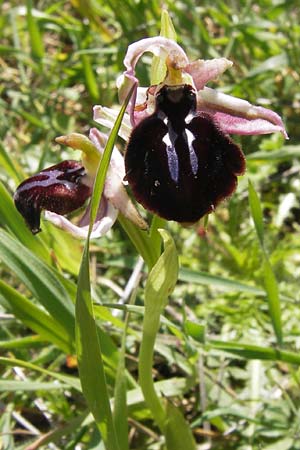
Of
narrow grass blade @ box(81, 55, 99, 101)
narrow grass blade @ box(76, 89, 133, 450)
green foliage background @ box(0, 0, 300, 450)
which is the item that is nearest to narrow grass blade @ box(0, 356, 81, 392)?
green foliage background @ box(0, 0, 300, 450)

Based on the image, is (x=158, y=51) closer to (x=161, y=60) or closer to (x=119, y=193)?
(x=161, y=60)

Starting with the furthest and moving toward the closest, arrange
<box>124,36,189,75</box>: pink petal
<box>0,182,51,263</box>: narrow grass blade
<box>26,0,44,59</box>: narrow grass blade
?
<box>26,0,44,59</box>: narrow grass blade < <box>0,182,51,263</box>: narrow grass blade < <box>124,36,189,75</box>: pink petal

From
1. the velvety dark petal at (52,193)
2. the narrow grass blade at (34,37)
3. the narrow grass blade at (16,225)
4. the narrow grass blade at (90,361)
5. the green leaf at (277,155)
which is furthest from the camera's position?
the narrow grass blade at (34,37)

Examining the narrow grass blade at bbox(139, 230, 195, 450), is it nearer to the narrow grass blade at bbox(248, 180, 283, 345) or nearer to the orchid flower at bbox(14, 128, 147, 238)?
the orchid flower at bbox(14, 128, 147, 238)

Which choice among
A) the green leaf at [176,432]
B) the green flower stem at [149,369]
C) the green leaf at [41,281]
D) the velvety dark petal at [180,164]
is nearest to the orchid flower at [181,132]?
the velvety dark petal at [180,164]

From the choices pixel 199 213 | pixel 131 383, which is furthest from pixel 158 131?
pixel 131 383

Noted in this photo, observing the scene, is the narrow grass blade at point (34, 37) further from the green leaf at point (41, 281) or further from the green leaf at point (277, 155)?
the green leaf at point (41, 281)

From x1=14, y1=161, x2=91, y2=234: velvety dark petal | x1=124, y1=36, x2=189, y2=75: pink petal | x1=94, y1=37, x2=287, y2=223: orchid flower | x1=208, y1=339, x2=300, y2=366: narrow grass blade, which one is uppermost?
x1=124, y1=36, x2=189, y2=75: pink petal
